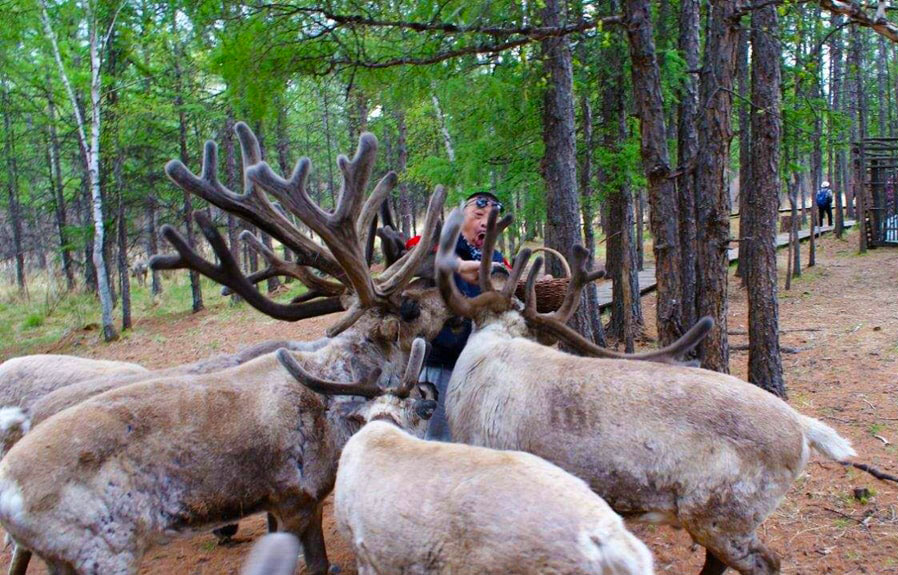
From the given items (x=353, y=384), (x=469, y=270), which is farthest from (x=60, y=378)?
(x=469, y=270)

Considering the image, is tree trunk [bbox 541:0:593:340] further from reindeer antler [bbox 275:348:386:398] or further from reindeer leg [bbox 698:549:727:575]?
reindeer antler [bbox 275:348:386:398]

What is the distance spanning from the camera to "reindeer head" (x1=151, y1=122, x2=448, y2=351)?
5.18m

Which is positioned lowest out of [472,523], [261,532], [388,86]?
[261,532]

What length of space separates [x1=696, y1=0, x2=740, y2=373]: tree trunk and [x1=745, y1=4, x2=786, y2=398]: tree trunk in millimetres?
1097

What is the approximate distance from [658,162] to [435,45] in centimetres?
251

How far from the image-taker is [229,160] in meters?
18.1

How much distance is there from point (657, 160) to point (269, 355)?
356cm

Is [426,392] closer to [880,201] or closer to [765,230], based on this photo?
[765,230]

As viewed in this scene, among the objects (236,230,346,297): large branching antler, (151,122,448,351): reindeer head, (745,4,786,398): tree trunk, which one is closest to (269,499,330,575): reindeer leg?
(151,122,448,351): reindeer head

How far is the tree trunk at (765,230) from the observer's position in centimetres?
745

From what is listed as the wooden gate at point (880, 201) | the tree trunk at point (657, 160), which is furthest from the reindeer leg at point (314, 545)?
the wooden gate at point (880, 201)

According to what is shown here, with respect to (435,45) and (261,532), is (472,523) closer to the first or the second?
(261,532)

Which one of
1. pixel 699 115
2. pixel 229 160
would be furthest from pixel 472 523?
pixel 229 160

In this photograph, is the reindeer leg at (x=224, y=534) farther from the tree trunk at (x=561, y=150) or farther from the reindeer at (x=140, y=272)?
the reindeer at (x=140, y=272)
